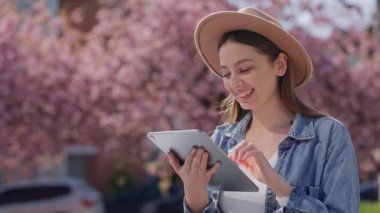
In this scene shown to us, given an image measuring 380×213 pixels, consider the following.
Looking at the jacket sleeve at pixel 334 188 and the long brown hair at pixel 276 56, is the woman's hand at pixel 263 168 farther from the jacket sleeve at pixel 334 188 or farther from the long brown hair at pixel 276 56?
the long brown hair at pixel 276 56

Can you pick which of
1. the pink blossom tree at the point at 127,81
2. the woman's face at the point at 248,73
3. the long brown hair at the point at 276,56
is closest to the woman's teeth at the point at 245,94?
the woman's face at the point at 248,73

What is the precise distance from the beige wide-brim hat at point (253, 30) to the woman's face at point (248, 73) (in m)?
0.05

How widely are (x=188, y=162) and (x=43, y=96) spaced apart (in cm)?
1288

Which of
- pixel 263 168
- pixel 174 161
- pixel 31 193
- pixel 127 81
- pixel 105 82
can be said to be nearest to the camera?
pixel 263 168

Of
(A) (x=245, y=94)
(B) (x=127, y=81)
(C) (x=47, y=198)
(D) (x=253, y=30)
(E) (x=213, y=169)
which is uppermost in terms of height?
(B) (x=127, y=81)

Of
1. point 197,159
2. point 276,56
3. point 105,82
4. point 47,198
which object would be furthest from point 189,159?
point 105,82

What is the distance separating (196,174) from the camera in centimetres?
281

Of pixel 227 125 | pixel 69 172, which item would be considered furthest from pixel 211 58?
pixel 69 172

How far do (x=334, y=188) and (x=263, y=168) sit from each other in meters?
0.21

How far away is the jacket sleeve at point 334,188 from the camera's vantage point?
2.74m

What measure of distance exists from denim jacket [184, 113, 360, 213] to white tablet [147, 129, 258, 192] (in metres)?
0.08

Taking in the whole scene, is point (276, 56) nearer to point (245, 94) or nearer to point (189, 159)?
point (245, 94)

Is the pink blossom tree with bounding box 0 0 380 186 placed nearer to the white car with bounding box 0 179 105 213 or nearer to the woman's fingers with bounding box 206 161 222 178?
the white car with bounding box 0 179 105 213

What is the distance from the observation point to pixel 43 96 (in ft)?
50.7
